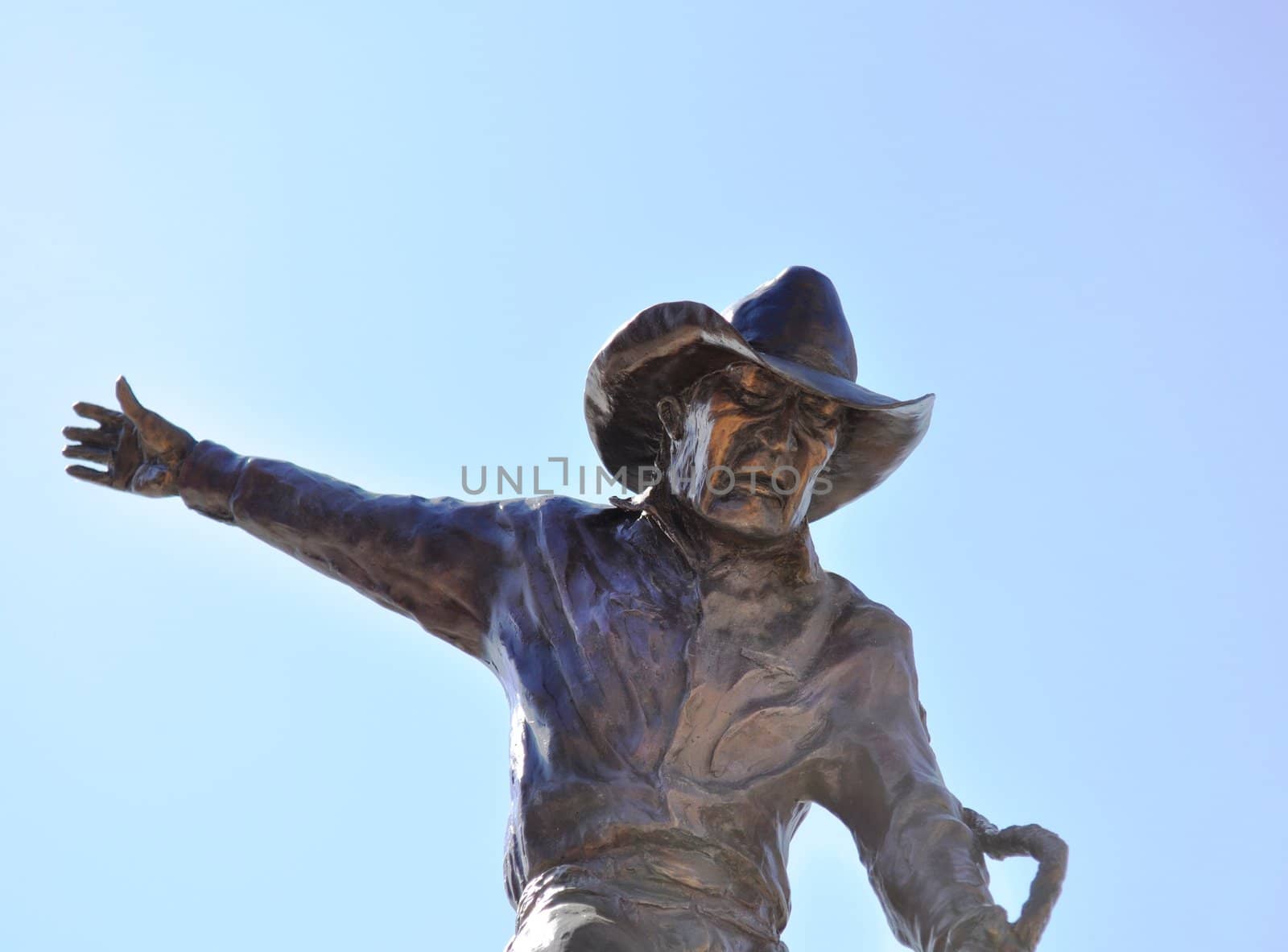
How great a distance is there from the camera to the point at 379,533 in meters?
5.82

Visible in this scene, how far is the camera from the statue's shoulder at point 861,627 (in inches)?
223

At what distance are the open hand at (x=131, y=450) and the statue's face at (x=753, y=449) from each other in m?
1.52

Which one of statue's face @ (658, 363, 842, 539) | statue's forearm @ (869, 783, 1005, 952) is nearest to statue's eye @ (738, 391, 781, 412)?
statue's face @ (658, 363, 842, 539)

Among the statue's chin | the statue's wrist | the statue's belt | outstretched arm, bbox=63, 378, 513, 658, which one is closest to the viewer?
the statue's belt

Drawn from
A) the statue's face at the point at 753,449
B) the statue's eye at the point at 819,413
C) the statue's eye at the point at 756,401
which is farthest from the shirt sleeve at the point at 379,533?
the statue's eye at the point at 819,413

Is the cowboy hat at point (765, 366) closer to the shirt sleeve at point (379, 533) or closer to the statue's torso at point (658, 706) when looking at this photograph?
the statue's torso at point (658, 706)

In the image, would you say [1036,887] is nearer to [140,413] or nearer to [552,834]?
[552,834]

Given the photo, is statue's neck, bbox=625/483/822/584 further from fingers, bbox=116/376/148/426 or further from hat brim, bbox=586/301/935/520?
fingers, bbox=116/376/148/426

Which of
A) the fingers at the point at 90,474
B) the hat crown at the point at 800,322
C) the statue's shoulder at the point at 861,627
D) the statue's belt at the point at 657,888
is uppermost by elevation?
the hat crown at the point at 800,322

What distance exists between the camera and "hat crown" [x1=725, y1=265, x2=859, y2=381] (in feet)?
19.4

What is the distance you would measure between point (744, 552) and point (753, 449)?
11.9 inches

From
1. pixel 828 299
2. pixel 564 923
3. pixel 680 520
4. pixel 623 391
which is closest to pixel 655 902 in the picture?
pixel 564 923

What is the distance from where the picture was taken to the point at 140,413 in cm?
593

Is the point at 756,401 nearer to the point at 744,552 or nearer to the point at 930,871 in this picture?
the point at 744,552
